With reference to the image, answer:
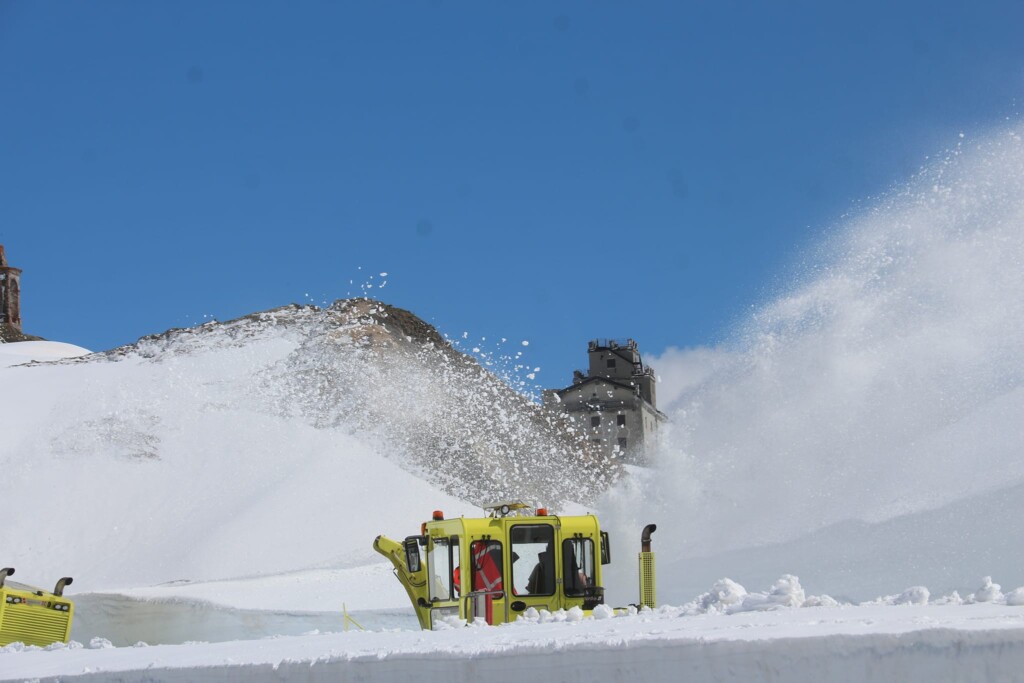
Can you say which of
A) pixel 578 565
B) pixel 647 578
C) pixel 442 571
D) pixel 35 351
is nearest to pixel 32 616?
pixel 442 571

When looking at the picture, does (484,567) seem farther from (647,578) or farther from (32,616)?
(32,616)

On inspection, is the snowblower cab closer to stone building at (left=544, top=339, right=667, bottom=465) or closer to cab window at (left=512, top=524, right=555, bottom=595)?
cab window at (left=512, top=524, right=555, bottom=595)

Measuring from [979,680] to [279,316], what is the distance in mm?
44827

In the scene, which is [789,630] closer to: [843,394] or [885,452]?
[885,452]

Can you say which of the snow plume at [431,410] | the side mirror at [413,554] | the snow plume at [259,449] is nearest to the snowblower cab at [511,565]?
the side mirror at [413,554]

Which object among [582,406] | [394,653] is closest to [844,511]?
[394,653]

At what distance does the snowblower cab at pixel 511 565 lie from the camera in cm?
1230

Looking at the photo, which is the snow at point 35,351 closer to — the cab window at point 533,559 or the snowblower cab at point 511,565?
the snowblower cab at point 511,565

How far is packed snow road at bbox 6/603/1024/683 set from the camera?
5.76 m

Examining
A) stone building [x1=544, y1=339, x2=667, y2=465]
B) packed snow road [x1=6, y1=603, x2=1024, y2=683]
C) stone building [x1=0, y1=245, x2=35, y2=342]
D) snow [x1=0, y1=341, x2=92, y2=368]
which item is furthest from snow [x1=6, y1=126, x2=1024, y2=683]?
stone building [x1=544, y1=339, x2=667, y2=465]

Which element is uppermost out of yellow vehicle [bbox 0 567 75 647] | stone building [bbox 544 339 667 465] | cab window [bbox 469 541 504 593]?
stone building [bbox 544 339 667 465]

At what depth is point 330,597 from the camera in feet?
82.2

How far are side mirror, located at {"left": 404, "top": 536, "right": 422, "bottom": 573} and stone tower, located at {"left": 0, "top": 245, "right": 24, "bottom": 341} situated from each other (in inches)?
2326

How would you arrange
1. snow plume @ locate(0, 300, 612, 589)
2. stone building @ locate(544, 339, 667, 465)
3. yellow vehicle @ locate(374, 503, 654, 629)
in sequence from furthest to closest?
stone building @ locate(544, 339, 667, 465) < snow plume @ locate(0, 300, 612, 589) < yellow vehicle @ locate(374, 503, 654, 629)
